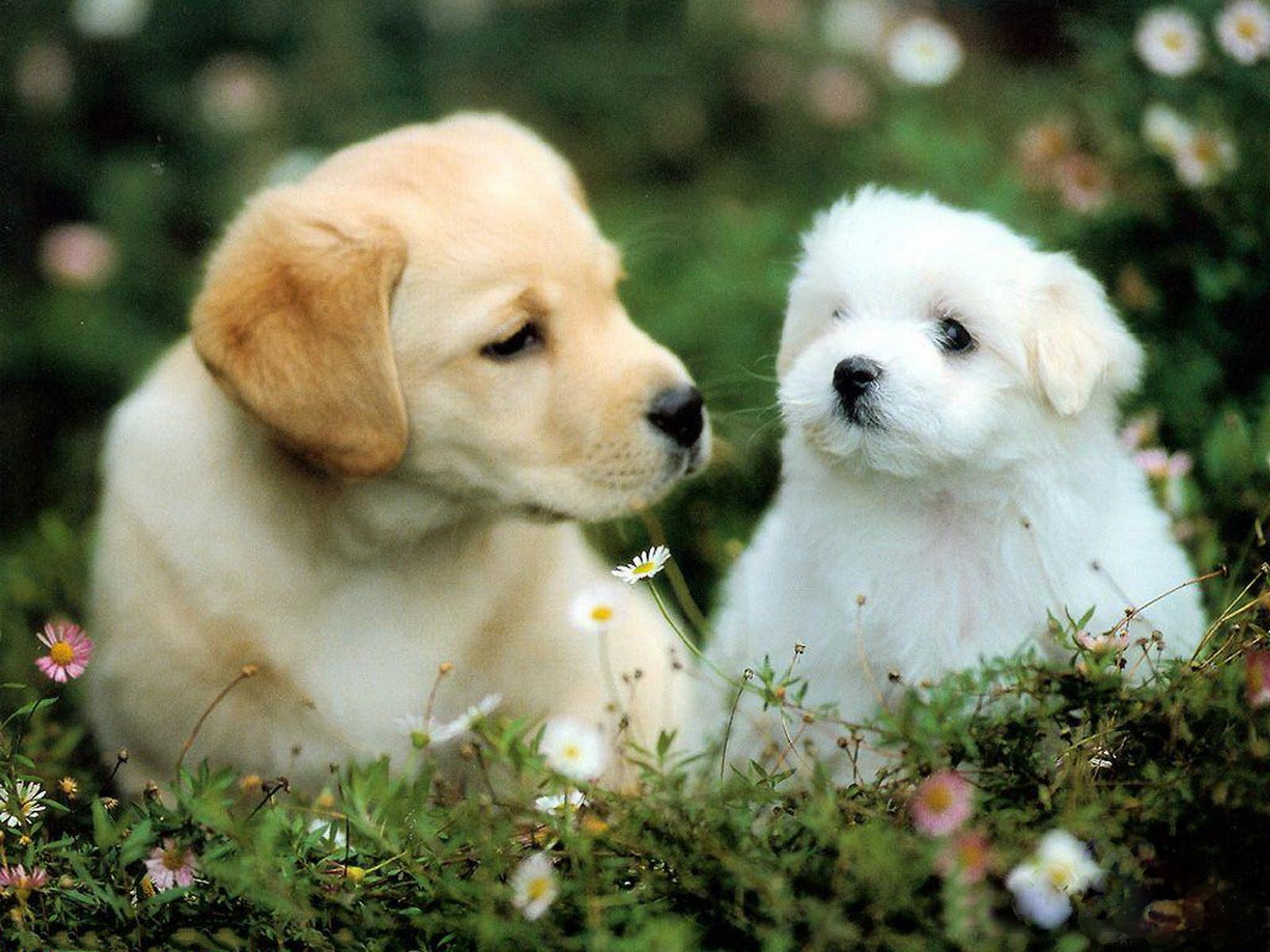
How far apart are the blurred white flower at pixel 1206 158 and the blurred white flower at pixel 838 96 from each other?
2637 mm

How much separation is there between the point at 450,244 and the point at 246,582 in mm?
778

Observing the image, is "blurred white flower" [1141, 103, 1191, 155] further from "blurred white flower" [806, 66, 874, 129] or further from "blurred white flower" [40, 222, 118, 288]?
"blurred white flower" [40, 222, 118, 288]

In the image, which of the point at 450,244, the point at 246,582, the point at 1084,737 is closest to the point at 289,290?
the point at 450,244

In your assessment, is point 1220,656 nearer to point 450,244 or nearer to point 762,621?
point 762,621

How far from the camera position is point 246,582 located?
2801 millimetres

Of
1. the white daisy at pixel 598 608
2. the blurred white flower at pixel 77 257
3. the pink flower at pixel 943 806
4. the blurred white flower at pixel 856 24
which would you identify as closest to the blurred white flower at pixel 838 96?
the blurred white flower at pixel 856 24

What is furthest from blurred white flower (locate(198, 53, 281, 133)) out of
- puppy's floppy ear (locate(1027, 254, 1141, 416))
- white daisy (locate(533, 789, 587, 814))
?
white daisy (locate(533, 789, 587, 814))

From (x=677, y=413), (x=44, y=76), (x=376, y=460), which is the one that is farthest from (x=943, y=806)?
(x=44, y=76)

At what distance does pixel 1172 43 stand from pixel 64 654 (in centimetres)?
293

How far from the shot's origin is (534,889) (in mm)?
1896

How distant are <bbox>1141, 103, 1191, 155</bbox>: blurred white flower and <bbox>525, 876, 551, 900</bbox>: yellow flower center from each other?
8.86ft

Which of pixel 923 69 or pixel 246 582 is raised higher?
pixel 923 69

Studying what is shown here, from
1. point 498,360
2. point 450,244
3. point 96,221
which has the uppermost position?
point 450,244

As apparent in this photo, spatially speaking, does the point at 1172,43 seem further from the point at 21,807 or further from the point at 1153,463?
the point at 21,807
